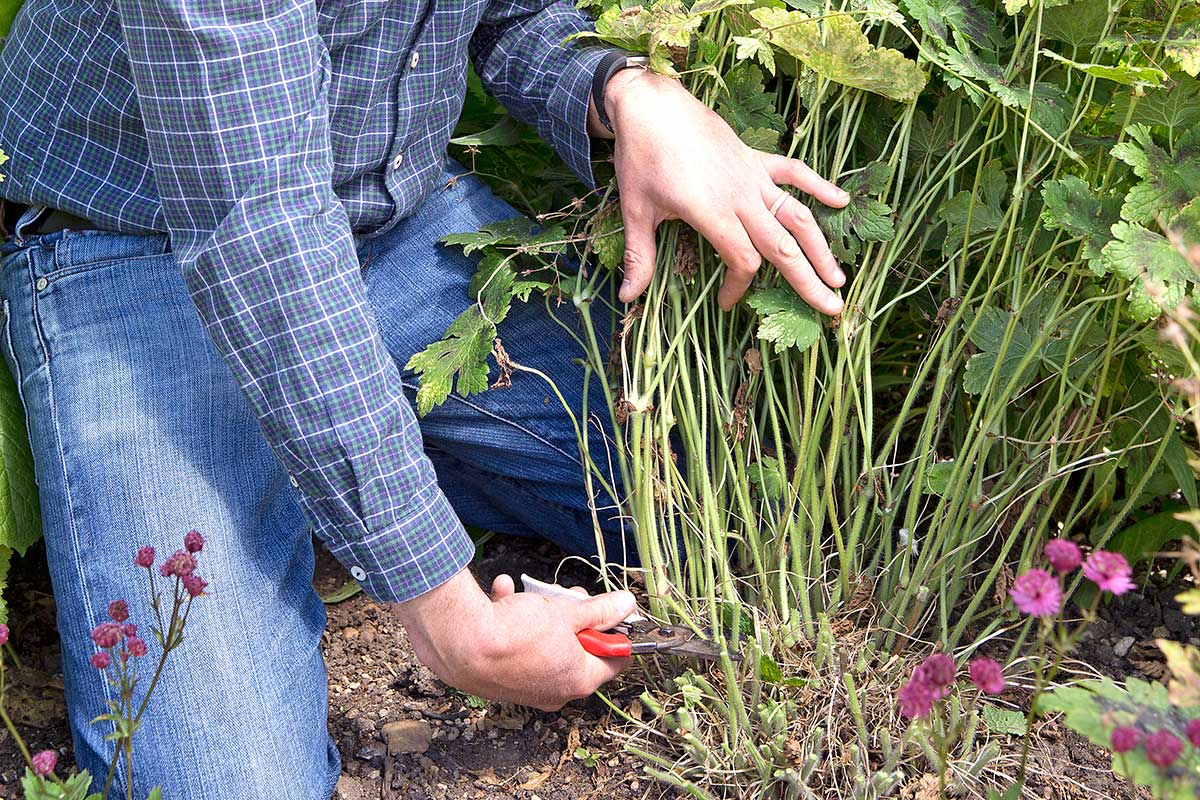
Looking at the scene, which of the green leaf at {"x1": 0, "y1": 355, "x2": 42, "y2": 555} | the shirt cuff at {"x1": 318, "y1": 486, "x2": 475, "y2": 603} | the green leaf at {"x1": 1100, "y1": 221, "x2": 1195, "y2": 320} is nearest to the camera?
the green leaf at {"x1": 1100, "y1": 221, "x2": 1195, "y2": 320}

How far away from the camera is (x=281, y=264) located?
1.19 metres

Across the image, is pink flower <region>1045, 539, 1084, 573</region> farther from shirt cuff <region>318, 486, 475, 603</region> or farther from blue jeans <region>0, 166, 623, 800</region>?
blue jeans <region>0, 166, 623, 800</region>

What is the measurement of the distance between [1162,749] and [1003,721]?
61 cm

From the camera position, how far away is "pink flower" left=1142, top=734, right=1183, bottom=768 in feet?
2.29

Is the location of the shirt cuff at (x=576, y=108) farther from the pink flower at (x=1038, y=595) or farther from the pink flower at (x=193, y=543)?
the pink flower at (x=1038, y=595)

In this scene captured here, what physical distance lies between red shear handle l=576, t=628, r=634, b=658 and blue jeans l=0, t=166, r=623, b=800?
1.10 feet

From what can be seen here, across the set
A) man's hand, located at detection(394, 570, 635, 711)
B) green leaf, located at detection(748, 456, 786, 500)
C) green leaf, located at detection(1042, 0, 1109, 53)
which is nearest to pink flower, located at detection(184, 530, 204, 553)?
man's hand, located at detection(394, 570, 635, 711)

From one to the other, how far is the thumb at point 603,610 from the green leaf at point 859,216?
1.62 feet

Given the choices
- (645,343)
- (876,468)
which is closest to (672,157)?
(645,343)

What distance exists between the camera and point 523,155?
1889 mm

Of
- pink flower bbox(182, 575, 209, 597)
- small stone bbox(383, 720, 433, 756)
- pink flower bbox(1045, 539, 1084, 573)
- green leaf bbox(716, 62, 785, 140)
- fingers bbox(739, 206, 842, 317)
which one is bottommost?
small stone bbox(383, 720, 433, 756)

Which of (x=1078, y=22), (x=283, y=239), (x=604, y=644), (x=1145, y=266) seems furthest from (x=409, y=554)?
(x=1078, y=22)

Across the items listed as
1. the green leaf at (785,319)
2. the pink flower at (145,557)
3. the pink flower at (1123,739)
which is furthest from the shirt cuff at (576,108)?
the pink flower at (1123,739)

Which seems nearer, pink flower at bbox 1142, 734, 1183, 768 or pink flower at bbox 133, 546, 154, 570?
pink flower at bbox 1142, 734, 1183, 768
